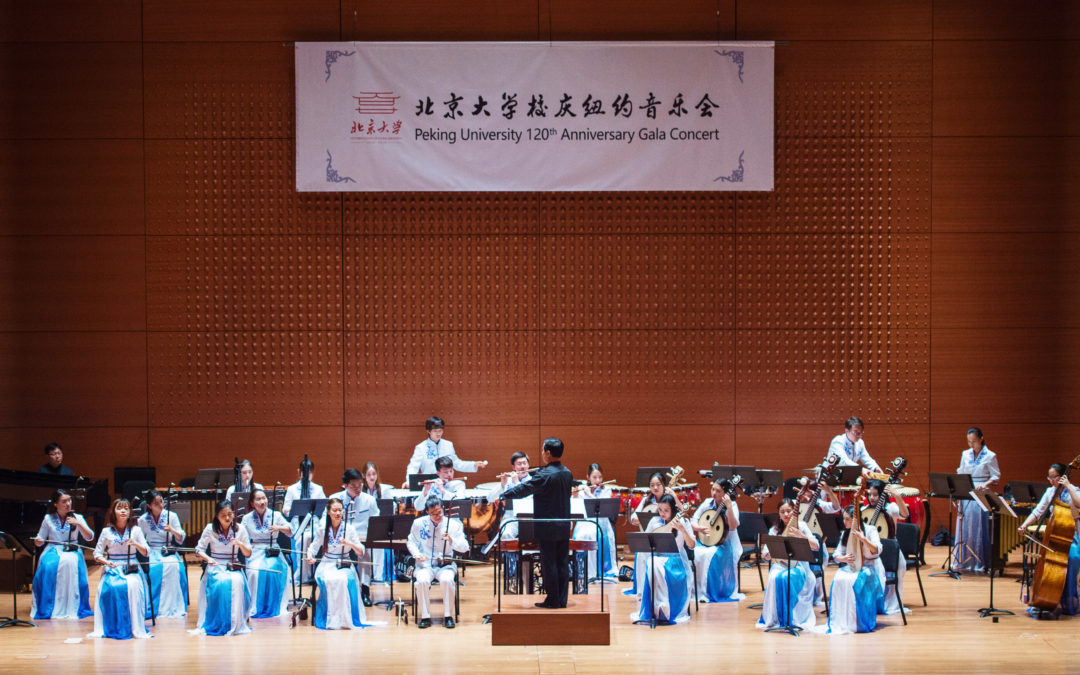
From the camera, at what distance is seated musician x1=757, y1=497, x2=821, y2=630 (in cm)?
954

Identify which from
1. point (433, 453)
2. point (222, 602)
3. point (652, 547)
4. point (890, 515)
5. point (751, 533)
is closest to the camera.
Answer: point (652, 547)

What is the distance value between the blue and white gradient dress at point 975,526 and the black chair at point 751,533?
7.79 feet

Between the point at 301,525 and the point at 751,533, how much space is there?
15.9 ft

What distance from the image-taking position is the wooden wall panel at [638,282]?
13.3 m


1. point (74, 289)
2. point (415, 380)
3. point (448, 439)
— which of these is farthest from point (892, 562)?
point (74, 289)

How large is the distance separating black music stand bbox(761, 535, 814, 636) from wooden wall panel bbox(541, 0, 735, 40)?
22.7ft

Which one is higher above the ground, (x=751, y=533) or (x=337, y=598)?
(x=751, y=533)

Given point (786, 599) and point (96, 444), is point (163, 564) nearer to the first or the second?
point (96, 444)

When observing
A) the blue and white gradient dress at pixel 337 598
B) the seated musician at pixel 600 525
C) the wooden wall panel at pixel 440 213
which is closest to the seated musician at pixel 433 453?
the seated musician at pixel 600 525

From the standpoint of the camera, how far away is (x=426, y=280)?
1329 centimetres

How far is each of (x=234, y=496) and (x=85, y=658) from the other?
7.35ft

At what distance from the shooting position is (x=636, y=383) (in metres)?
13.3

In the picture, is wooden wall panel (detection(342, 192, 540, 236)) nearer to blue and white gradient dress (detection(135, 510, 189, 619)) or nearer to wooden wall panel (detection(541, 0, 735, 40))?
wooden wall panel (detection(541, 0, 735, 40))

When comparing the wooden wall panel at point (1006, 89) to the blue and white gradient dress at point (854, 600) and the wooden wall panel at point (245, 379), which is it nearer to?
the blue and white gradient dress at point (854, 600)
